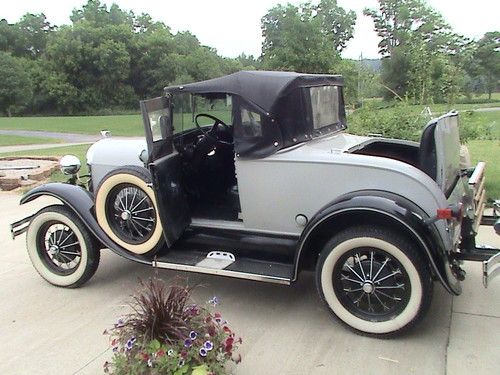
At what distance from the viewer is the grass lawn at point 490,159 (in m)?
6.62

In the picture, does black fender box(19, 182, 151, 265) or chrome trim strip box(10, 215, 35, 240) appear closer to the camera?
black fender box(19, 182, 151, 265)

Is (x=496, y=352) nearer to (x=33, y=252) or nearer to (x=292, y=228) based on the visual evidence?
(x=292, y=228)

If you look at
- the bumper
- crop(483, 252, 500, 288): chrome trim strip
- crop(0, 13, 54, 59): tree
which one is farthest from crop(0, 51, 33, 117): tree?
crop(483, 252, 500, 288): chrome trim strip

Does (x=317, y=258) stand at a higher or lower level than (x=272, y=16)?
lower

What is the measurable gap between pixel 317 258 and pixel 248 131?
3.41 ft

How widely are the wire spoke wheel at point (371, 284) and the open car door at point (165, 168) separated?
129 centimetres

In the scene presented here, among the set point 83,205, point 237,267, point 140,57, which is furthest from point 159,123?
point 140,57

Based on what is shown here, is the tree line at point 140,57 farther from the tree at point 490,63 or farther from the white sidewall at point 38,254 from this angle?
the white sidewall at point 38,254

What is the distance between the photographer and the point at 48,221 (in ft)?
14.2

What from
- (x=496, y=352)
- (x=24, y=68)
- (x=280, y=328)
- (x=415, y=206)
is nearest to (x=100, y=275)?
(x=280, y=328)

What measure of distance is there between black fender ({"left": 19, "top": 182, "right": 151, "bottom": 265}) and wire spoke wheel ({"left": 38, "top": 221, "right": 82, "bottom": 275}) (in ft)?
0.81

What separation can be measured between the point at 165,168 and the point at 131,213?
20.2 inches

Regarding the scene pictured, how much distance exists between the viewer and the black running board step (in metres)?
3.42

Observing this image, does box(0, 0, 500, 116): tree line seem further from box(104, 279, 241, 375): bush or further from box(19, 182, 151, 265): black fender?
box(104, 279, 241, 375): bush
